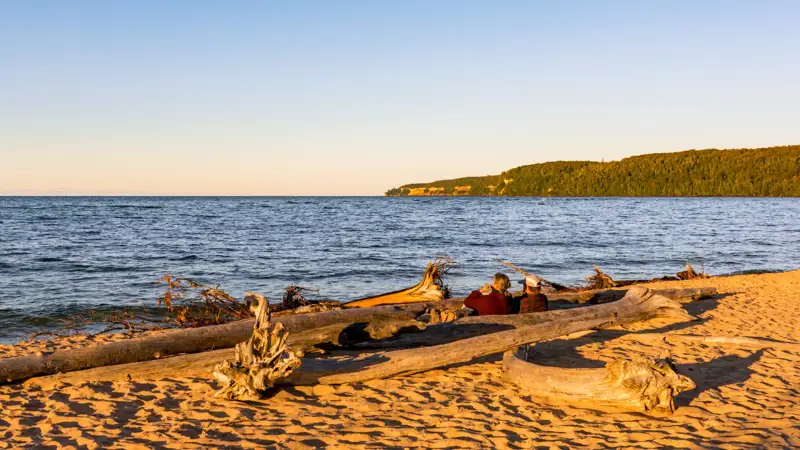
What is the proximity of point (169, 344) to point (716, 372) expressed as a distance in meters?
7.15

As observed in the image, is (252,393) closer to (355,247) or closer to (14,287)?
(14,287)

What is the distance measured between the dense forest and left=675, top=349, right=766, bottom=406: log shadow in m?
124

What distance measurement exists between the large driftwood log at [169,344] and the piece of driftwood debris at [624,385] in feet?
9.85

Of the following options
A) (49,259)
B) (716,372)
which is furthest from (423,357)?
(49,259)

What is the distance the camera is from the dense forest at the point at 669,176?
115 metres

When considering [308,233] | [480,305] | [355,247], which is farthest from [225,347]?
[308,233]

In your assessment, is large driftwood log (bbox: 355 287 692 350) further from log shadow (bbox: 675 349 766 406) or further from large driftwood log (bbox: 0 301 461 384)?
log shadow (bbox: 675 349 766 406)

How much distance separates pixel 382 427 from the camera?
18.3ft

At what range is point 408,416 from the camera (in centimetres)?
589

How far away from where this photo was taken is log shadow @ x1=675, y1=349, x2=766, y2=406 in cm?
668

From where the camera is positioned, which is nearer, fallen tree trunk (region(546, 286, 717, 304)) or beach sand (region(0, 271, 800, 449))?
beach sand (region(0, 271, 800, 449))

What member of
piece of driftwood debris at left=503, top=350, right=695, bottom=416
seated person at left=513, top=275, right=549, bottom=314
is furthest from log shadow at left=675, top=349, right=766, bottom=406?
seated person at left=513, top=275, right=549, bottom=314

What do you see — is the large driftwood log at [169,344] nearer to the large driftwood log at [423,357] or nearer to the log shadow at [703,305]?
the large driftwood log at [423,357]

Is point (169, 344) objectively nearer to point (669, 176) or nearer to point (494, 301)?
point (494, 301)
